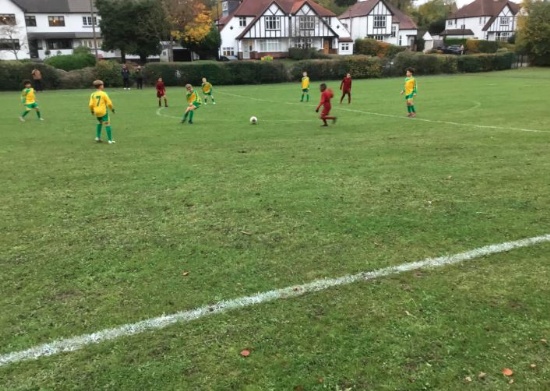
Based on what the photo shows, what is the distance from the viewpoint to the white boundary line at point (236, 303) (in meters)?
3.88

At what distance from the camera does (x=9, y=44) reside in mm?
61594

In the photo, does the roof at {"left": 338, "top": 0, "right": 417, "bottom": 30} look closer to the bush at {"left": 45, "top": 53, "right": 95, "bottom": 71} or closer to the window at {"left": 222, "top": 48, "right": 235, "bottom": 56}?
the window at {"left": 222, "top": 48, "right": 235, "bottom": 56}

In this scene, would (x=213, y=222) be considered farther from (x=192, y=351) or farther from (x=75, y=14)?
(x=75, y=14)

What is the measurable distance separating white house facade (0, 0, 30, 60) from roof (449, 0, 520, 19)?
84712 millimetres

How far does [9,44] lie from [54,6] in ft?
29.4

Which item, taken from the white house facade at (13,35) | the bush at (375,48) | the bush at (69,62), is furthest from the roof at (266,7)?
the white house facade at (13,35)

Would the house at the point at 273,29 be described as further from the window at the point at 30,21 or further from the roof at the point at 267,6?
the window at the point at 30,21

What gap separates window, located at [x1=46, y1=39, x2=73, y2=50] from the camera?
66.3 meters

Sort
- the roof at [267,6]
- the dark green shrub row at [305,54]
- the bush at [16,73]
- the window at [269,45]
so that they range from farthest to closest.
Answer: the window at [269,45]
the roof at [267,6]
the dark green shrub row at [305,54]
the bush at [16,73]

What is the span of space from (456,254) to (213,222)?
10.7 feet

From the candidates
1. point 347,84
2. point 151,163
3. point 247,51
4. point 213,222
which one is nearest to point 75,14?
point 247,51

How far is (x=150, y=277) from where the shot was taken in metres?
5.14

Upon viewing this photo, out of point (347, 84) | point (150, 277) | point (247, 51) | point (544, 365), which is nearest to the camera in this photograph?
point (544, 365)

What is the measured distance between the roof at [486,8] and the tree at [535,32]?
133 ft
